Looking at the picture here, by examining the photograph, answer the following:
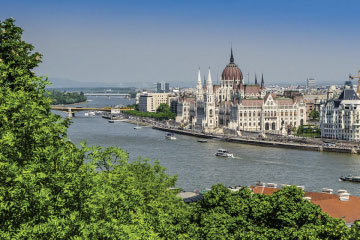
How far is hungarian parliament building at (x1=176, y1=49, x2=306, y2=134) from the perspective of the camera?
6475cm

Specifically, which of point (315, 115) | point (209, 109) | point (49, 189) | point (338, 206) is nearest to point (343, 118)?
point (209, 109)

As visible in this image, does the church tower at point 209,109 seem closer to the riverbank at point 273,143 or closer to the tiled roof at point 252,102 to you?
the riverbank at point 273,143

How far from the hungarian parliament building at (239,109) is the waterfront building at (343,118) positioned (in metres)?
8.05

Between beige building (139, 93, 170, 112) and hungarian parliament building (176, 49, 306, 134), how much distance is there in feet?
85.3

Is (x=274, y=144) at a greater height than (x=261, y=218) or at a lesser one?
lesser

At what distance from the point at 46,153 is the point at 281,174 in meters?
24.4

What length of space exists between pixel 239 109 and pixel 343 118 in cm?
1663

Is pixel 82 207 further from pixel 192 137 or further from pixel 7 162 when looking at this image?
pixel 192 137

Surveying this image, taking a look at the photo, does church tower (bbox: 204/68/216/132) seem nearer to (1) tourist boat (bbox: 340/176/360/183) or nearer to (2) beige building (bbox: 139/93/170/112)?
(2) beige building (bbox: 139/93/170/112)

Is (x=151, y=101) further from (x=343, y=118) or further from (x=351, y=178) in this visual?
(x=351, y=178)

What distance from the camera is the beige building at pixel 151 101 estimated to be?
10544 cm

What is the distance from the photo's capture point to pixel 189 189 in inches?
973

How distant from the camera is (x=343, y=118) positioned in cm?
4988

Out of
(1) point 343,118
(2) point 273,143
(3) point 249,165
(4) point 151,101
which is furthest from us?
(4) point 151,101
